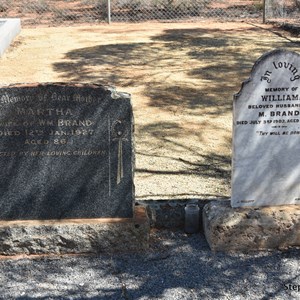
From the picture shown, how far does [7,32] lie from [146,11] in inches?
278

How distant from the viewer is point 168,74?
1154 centimetres

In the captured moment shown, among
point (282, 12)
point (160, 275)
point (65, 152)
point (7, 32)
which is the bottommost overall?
point (160, 275)

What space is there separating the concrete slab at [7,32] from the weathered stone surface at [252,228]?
9698mm

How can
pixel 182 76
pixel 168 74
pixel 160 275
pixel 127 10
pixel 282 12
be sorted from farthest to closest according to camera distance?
pixel 127 10 → pixel 282 12 → pixel 168 74 → pixel 182 76 → pixel 160 275

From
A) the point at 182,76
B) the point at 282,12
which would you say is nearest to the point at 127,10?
the point at 282,12

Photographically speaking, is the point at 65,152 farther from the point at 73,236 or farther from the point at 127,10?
the point at 127,10

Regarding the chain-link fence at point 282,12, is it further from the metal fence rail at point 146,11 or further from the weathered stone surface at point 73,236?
the weathered stone surface at point 73,236

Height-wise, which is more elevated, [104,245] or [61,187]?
[61,187]

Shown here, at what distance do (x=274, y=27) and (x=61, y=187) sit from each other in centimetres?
1379

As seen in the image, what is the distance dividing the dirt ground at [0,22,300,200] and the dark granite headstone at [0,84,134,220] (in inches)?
50.1

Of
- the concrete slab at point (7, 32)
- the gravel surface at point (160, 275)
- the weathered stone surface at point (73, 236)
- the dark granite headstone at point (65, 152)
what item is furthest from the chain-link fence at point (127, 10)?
the gravel surface at point (160, 275)

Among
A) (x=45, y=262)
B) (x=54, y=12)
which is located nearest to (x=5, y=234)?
(x=45, y=262)

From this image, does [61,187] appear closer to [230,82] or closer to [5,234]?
[5,234]

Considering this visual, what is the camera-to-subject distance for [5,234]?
4906 mm
